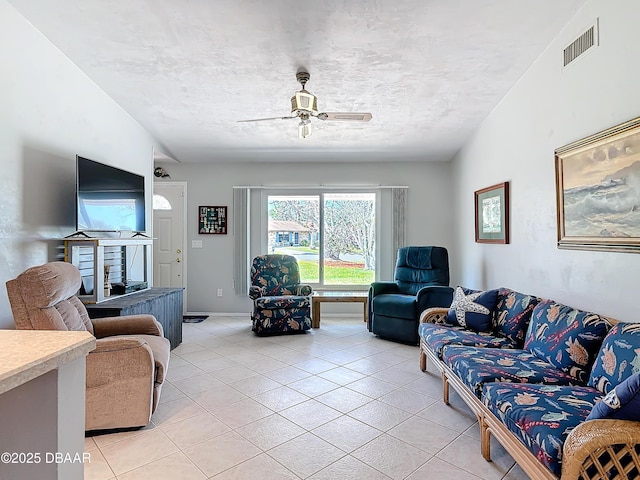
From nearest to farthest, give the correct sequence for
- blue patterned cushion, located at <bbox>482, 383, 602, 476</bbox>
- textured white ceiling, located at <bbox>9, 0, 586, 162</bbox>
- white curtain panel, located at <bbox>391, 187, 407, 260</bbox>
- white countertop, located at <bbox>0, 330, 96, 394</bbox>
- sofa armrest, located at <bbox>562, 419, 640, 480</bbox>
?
white countertop, located at <bbox>0, 330, 96, 394</bbox>
sofa armrest, located at <bbox>562, 419, 640, 480</bbox>
blue patterned cushion, located at <bbox>482, 383, 602, 476</bbox>
textured white ceiling, located at <bbox>9, 0, 586, 162</bbox>
white curtain panel, located at <bbox>391, 187, 407, 260</bbox>

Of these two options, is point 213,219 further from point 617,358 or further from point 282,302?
point 617,358

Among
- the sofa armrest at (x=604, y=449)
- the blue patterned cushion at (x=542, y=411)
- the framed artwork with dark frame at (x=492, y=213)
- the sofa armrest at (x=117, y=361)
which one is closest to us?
the sofa armrest at (x=604, y=449)

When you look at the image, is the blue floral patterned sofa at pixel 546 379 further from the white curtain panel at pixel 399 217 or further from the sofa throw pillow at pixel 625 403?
the white curtain panel at pixel 399 217

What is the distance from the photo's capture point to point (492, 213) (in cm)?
396

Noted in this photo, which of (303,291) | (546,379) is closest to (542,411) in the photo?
(546,379)

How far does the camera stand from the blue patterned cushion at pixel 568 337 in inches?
81.1

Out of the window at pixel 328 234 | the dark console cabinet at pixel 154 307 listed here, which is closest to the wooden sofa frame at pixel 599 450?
the dark console cabinet at pixel 154 307

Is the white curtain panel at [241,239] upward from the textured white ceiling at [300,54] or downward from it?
downward

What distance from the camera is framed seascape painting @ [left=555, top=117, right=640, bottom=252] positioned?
2.02m

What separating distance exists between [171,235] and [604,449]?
5.57 metres

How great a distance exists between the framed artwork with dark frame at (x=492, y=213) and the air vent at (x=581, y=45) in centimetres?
128

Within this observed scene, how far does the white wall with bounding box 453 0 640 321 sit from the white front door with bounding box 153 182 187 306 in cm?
427

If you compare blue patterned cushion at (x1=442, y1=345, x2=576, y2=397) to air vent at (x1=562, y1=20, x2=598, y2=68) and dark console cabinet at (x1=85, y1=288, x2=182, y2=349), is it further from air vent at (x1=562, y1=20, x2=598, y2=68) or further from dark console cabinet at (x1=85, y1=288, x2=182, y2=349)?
dark console cabinet at (x1=85, y1=288, x2=182, y2=349)

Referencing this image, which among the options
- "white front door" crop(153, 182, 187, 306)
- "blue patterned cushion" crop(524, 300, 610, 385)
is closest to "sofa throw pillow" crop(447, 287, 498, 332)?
"blue patterned cushion" crop(524, 300, 610, 385)
